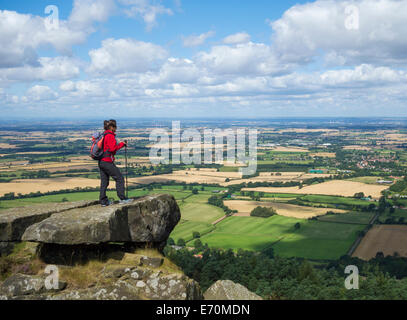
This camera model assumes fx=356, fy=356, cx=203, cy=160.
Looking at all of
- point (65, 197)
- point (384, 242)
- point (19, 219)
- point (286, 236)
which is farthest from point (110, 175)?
point (65, 197)

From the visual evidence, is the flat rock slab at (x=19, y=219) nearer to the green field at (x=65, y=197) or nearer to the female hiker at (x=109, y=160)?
the female hiker at (x=109, y=160)

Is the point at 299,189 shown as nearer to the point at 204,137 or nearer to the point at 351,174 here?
the point at 351,174

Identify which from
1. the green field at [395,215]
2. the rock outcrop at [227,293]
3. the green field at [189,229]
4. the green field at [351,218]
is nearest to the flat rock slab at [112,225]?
the rock outcrop at [227,293]

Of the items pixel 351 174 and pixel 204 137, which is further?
pixel 204 137

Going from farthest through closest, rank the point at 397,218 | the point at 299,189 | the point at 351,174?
the point at 351,174 → the point at 299,189 → the point at 397,218

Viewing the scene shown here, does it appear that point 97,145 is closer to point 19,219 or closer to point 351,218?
point 19,219

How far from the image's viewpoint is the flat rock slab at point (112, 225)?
34.4 feet

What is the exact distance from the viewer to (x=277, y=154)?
159m

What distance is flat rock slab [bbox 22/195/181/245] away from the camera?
34.4ft

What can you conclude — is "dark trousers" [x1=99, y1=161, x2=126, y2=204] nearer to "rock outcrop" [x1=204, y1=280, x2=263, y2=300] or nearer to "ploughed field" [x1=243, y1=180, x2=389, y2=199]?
"rock outcrop" [x1=204, y1=280, x2=263, y2=300]

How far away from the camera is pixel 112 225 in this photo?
36.1 feet

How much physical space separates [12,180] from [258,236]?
70.0 metres

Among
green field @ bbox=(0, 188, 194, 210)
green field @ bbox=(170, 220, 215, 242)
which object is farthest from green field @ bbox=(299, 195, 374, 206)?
green field @ bbox=(170, 220, 215, 242)
